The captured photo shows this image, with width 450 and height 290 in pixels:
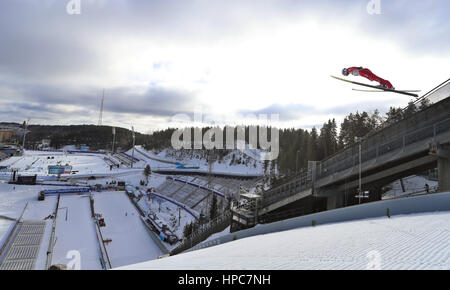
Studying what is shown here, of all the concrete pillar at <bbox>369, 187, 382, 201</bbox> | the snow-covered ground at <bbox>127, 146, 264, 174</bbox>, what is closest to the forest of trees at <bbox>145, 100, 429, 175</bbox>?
the snow-covered ground at <bbox>127, 146, 264, 174</bbox>

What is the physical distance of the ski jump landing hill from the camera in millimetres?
7785

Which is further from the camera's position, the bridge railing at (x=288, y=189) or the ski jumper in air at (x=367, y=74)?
the bridge railing at (x=288, y=189)

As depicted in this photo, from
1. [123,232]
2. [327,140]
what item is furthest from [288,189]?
[327,140]

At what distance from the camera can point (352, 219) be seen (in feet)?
21.6

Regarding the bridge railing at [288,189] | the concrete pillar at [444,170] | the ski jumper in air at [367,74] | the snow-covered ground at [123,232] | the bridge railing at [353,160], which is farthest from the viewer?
the snow-covered ground at [123,232]

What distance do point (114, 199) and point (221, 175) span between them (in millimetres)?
20134

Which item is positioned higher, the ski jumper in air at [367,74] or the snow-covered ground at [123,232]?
the ski jumper in air at [367,74]

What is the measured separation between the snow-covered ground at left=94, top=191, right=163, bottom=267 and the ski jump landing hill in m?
8.87

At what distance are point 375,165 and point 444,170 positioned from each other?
2037mm

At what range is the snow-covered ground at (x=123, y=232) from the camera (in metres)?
17.6

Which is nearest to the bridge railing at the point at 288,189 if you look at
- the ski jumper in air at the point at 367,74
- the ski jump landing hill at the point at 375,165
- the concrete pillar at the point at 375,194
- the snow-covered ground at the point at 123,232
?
the ski jump landing hill at the point at 375,165

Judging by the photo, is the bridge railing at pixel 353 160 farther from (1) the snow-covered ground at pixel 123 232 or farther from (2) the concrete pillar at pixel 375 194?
(1) the snow-covered ground at pixel 123 232

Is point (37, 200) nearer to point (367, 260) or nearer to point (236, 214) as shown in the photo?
point (236, 214)
